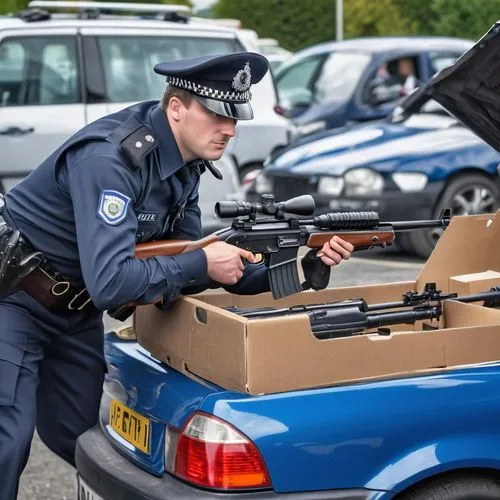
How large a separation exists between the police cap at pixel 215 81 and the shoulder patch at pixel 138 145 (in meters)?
Answer: 0.19

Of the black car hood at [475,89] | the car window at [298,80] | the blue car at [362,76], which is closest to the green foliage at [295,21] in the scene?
the car window at [298,80]

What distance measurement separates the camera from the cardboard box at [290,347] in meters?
3.45

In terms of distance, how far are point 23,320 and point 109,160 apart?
68 centimetres

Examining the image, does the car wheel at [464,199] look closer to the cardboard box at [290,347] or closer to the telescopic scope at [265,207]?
the cardboard box at [290,347]

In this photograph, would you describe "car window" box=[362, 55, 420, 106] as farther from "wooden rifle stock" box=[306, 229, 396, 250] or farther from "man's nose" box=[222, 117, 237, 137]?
"man's nose" box=[222, 117, 237, 137]

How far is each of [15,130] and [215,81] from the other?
6657mm

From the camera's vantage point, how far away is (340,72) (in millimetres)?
15289

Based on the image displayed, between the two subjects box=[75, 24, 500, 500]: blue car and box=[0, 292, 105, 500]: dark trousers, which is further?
box=[0, 292, 105, 500]: dark trousers

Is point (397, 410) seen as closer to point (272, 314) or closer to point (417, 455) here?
point (417, 455)

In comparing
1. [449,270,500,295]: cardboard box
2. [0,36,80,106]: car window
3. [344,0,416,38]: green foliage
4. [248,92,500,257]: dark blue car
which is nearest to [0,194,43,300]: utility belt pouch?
[449,270,500,295]: cardboard box

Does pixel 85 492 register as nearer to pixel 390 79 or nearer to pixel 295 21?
pixel 390 79

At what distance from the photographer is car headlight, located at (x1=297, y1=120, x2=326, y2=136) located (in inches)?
593

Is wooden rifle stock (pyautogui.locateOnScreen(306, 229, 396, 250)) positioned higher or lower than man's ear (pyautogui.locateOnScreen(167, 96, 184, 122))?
lower

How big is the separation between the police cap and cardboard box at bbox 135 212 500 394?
61 cm
